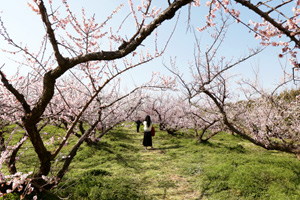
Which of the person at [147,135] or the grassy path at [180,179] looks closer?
the grassy path at [180,179]

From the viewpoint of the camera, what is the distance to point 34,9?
117 inches

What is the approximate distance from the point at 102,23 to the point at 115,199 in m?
4.55

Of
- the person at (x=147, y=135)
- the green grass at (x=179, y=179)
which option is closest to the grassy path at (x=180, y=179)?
the green grass at (x=179, y=179)

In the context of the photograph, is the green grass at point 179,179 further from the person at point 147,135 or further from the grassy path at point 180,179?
the person at point 147,135

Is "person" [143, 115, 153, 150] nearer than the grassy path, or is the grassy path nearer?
the grassy path

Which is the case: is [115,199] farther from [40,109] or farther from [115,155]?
[115,155]

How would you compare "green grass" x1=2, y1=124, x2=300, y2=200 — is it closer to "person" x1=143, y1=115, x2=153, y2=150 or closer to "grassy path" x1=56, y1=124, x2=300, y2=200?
"grassy path" x1=56, y1=124, x2=300, y2=200

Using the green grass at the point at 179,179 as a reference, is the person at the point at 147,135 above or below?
above

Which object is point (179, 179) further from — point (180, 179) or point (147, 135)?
point (147, 135)

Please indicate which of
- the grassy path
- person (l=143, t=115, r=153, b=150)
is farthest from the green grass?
person (l=143, t=115, r=153, b=150)

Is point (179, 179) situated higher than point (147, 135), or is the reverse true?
point (147, 135)

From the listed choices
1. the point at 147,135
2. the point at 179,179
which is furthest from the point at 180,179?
the point at 147,135

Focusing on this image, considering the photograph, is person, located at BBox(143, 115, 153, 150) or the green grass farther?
person, located at BBox(143, 115, 153, 150)

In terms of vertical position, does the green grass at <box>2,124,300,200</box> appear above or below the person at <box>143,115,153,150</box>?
below
